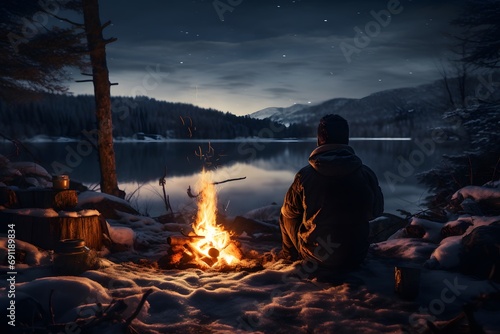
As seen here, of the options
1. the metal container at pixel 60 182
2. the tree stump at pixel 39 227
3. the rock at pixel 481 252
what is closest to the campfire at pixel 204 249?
the tree stump at pixel 39 227

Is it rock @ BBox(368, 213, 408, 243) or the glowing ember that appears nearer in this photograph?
the glowing ember

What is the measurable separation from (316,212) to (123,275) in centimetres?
302

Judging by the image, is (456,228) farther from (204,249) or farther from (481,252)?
(204,249)

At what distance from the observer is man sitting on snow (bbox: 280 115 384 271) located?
15.9 ft

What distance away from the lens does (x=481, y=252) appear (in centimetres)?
520

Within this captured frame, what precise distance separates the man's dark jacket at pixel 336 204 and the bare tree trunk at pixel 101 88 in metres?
8.04

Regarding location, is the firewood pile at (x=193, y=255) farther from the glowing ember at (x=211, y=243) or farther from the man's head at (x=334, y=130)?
the man's head at (x=334, y=130)

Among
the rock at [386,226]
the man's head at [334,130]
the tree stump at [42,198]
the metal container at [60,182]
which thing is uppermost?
the man's head at [334,130]

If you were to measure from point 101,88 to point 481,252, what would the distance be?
34.4 ft

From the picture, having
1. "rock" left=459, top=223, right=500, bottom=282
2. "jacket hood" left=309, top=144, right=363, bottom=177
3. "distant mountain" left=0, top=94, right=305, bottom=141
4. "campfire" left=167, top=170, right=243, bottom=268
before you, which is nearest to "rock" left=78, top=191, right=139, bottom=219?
"campfire" left=167, top=170, right=243, bottom=268

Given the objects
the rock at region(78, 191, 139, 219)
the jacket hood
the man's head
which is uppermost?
the man's head

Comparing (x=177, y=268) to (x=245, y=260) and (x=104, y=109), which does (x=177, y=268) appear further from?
(x=104, y=109)

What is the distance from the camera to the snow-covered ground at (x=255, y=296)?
3.80m

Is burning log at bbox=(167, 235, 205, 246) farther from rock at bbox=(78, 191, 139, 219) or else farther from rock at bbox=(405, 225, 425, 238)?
rock at bbox=(405, 225, 425, 238)
